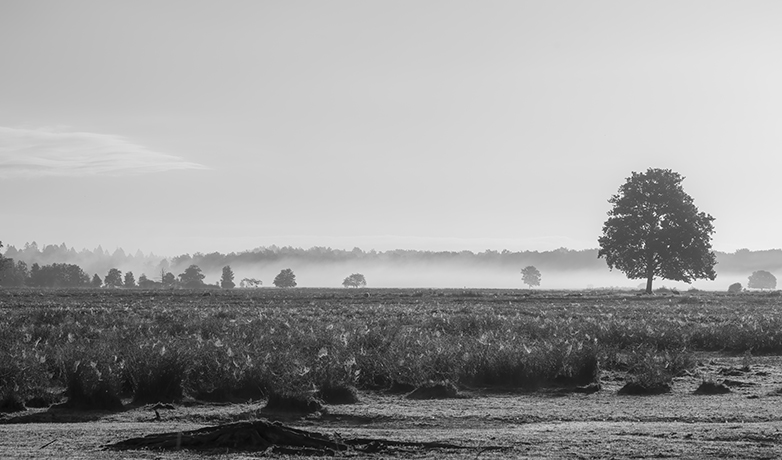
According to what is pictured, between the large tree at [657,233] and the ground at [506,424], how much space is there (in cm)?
6119

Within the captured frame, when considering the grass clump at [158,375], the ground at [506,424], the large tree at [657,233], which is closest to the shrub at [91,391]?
the ground at [506,424]

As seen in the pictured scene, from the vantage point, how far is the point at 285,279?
187m

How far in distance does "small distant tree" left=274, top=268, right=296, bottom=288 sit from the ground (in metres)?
171

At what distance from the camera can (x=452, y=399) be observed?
14.1 m

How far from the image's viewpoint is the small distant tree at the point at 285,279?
604 feet

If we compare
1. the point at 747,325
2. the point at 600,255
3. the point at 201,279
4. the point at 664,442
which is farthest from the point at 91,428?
the point at 201,279

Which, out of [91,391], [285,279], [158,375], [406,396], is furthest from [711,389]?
[285,279]

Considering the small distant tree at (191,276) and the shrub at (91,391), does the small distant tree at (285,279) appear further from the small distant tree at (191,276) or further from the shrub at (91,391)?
the shrub at (91,391)

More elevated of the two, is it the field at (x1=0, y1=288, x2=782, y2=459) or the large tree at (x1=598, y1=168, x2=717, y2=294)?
the large tree at (x1=598, y1=168, x2=717, y2=294)

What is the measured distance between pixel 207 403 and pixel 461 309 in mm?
26833

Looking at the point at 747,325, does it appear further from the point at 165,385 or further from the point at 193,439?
the point at 193,439

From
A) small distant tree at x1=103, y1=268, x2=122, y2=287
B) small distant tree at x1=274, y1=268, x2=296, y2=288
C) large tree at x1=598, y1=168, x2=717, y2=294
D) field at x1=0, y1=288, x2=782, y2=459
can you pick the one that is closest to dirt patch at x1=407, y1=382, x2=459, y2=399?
field at x1=0, y1=288, x2=782, y2=459

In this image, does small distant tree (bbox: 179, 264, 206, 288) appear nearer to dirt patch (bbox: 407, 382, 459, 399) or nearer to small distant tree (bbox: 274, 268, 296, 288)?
small distant tree (bbox: 274, 268, 296, 288)

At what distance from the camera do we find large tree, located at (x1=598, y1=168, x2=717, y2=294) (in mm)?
73625
